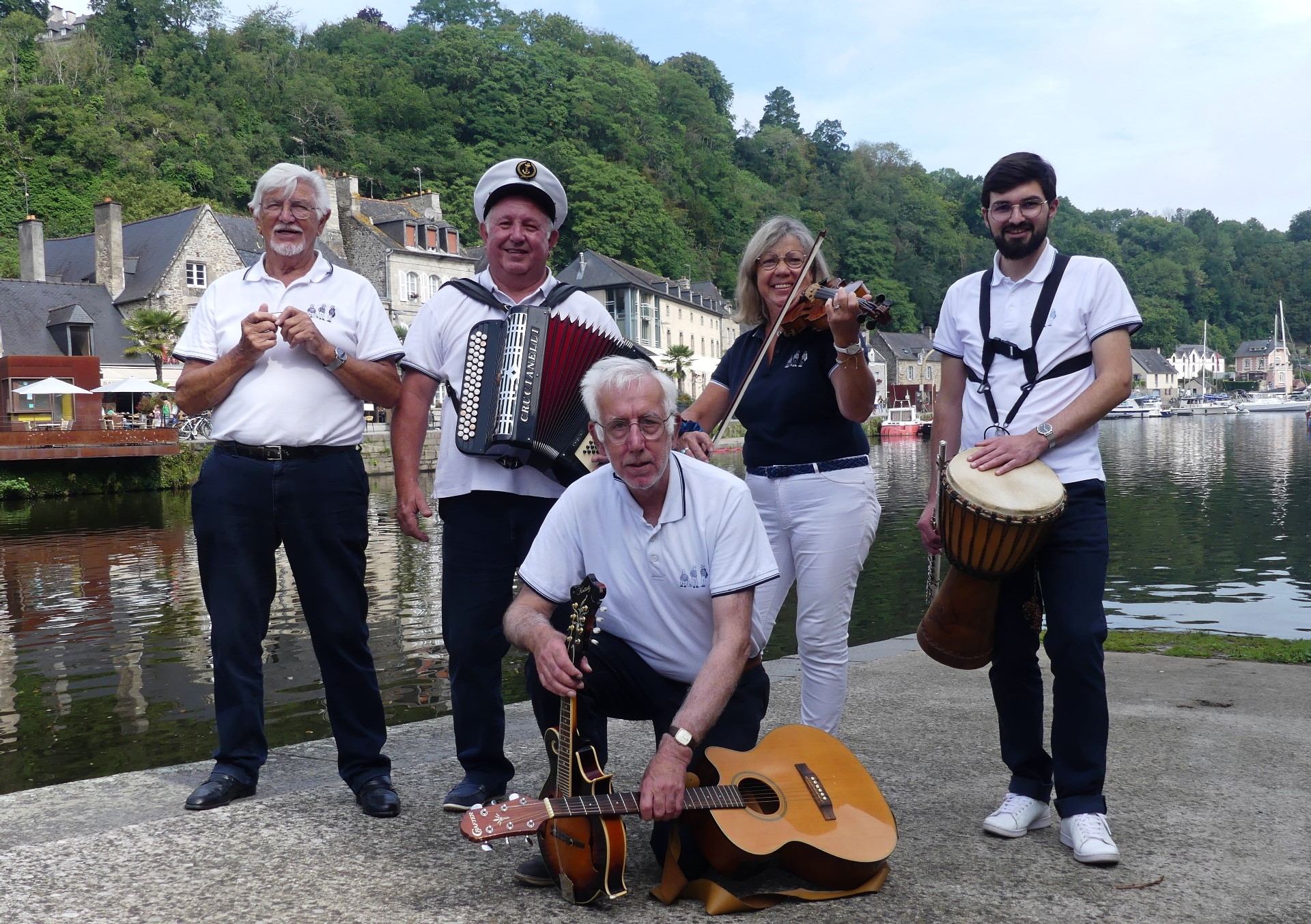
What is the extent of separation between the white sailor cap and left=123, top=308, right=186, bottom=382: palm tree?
129ft

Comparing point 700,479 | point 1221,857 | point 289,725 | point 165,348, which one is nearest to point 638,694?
point 700,479

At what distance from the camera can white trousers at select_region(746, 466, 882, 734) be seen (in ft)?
13.5

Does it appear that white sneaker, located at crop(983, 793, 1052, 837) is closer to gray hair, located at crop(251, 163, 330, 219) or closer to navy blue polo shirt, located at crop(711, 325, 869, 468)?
navy blue polo shirt, located at crop(711, 325, 869, 468)

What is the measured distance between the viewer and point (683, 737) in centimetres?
297

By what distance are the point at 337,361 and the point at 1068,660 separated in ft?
9.21

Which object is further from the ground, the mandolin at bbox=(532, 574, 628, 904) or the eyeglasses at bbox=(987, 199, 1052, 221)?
the eyeglasses at bbox=(987, 199, 1052, 221)

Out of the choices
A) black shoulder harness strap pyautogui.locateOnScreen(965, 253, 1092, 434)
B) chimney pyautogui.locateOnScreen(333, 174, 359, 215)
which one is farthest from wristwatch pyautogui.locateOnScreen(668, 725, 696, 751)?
chimney pyautogui.locateOnScreen(333, 174, 359, 215)

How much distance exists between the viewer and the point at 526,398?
390cm

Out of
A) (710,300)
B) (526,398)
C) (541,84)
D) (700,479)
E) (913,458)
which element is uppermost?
(541,84)

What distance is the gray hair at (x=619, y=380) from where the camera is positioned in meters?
3.22

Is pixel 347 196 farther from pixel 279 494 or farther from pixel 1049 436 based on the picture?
pixel 1049 436

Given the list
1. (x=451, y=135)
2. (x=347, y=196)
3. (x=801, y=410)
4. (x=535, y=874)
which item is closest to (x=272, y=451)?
(x=535, y=874)

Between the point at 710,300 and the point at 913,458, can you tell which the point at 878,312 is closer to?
the point at 913,458

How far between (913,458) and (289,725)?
4215 centimetres
